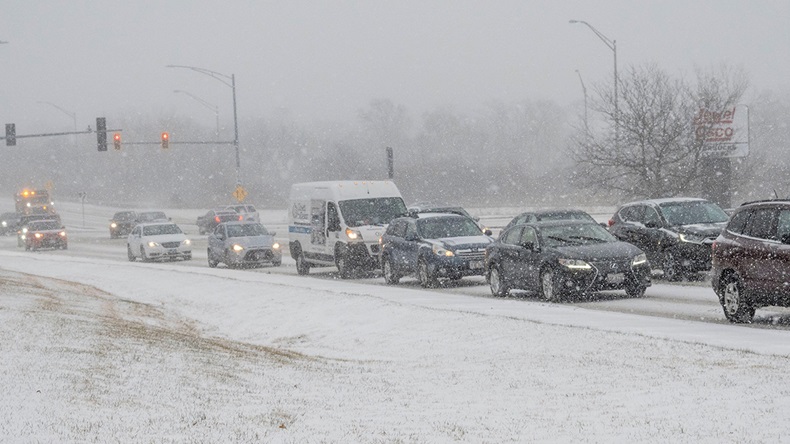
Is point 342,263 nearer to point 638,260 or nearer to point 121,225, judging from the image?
point 638,260

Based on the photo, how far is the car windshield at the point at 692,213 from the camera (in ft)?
75.7

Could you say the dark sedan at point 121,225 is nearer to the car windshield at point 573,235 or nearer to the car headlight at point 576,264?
the car windshield at point 573,235

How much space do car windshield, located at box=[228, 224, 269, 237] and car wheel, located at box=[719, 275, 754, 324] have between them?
22180 millimetres

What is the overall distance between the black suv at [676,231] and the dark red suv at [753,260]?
Answer: 640cm

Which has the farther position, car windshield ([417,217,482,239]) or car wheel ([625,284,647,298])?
car windshield ([417,217,482,239])

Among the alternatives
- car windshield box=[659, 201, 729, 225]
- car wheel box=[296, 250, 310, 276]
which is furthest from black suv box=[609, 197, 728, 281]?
car wheel box=[296, 250, 310, 276]

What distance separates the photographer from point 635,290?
19.4 meters

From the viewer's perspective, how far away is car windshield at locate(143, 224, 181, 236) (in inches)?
1635

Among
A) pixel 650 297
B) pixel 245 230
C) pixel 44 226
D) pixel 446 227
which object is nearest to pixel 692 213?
pixel 650 297

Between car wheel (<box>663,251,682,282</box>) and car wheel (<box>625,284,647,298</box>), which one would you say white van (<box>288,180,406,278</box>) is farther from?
car wheel (<box>625,284,647,298</box>)

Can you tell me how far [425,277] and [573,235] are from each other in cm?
501

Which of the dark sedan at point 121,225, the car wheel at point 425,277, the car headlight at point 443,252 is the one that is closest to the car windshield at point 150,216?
the dark sedan at point 121,225

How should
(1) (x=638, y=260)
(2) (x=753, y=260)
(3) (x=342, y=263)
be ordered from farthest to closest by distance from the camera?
(3) (x=342, y=263) < (1) (x=638, y=260) < (2) (x=753, y=260)

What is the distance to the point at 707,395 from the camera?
31.0 feet
